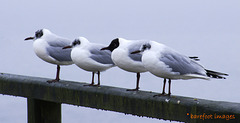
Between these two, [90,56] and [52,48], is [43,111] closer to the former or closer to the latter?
[52,48]

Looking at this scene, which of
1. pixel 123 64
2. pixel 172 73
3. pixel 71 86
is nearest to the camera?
pixel 172 73

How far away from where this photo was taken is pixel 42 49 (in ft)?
20.6

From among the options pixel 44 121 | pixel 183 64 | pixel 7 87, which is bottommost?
pixel 44 121

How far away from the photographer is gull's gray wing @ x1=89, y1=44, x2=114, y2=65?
19.2 feet

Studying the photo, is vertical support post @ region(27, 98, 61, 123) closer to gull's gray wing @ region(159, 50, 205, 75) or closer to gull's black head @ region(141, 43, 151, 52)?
gull's black head @ region(141, 43, 151, 52)

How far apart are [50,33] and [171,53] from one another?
7.17 ft

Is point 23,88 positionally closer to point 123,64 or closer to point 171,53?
point 123,64

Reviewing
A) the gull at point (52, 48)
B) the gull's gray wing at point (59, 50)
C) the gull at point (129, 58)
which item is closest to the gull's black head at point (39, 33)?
the gull at point (52, 48)

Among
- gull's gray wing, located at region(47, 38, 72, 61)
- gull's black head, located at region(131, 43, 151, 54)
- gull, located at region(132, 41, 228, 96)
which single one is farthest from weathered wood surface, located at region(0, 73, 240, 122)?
gull's black head, located at region(131, 43, 151, 54)

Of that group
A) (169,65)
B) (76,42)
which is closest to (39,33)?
(76,42)

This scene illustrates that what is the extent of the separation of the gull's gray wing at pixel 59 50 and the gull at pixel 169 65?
156 cm

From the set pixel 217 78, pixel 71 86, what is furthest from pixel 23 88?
pixel 217 78

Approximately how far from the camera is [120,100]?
521 centimetres

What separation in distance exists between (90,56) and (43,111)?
1.15 metres
